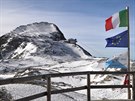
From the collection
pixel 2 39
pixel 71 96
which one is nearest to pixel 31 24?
pixel 2 39

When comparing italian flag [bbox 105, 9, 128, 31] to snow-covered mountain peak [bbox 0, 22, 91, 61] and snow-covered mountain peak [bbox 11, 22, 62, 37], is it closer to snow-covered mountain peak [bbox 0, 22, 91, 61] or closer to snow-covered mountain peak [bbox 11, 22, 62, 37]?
snow-covered mountain peak [bbox 0, 22, 91, 61]

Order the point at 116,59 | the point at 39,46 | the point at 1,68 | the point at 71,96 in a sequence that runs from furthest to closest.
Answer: the point at 39,46 < the point at 1,68 < the point at 71,96 < the point at 116,59

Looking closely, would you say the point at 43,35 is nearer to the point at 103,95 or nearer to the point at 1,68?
the point at 1,68

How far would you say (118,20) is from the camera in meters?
15.8

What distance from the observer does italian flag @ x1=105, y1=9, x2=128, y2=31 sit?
1572cm

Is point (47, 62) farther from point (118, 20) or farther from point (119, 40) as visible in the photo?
point (119, 40)

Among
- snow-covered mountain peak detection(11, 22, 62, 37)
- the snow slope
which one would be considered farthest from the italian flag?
snow-covered mountain peak detection(11, 22, 62, 37)

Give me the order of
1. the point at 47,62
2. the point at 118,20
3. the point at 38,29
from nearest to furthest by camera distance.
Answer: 1. the point at 118,20
2. the point at 47,62
3. the point at 38,29

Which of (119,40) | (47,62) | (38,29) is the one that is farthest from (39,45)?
(119,40)

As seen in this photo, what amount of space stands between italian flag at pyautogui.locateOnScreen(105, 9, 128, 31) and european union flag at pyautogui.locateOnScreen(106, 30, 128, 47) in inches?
15.4

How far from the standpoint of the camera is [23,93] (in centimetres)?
1641

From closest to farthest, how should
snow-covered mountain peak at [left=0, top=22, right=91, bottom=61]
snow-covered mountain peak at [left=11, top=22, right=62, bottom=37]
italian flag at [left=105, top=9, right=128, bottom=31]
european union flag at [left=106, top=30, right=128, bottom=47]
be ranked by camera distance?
1. european union flag at [left=106, top=30, right=128, bottom=47]
2. italian flag at [left=105, top=9, right=128, bottom=31]
3. snow-covered mountain peak at [left=0, top=22, right=91, bottom=61]
4. snow-covered mountain peak at [left=11, top=22, right=62, bottom=37]

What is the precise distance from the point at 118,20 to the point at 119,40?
848 mm

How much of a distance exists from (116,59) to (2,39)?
116486 mm
